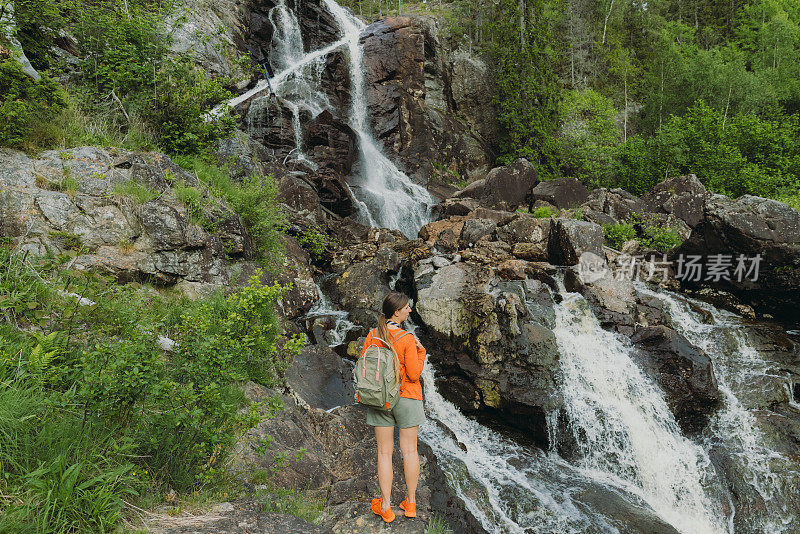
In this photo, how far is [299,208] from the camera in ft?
45.2

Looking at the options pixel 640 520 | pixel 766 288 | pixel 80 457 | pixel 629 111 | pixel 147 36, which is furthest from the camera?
pixel 629 111

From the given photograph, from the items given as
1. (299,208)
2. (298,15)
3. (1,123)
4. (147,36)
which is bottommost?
(299,208)

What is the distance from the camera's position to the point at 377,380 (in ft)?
11.0

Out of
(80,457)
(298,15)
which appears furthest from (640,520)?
(298,15)

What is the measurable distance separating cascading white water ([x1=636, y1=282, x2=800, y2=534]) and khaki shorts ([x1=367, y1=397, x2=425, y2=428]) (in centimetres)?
715

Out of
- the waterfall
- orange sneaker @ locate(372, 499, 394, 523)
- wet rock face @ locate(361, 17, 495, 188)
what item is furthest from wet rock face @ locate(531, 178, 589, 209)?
orange sneaker @ locate(372, 499, 394, 523)

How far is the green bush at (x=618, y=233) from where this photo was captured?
1531cm

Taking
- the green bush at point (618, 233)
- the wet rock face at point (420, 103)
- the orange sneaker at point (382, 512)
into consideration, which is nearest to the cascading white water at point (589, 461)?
the orange sneaker at point (382, 512)

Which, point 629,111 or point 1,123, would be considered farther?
point 629,111

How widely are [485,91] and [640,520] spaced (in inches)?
1055

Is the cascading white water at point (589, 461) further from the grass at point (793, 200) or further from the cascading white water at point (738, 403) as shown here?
the grass at point (793, 200)

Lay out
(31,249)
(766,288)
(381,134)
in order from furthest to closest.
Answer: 1. (381,134)
2. (766,288)
3. (31,249)

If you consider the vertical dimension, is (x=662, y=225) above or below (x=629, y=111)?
below

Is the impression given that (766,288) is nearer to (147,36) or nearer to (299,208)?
(299,208)
